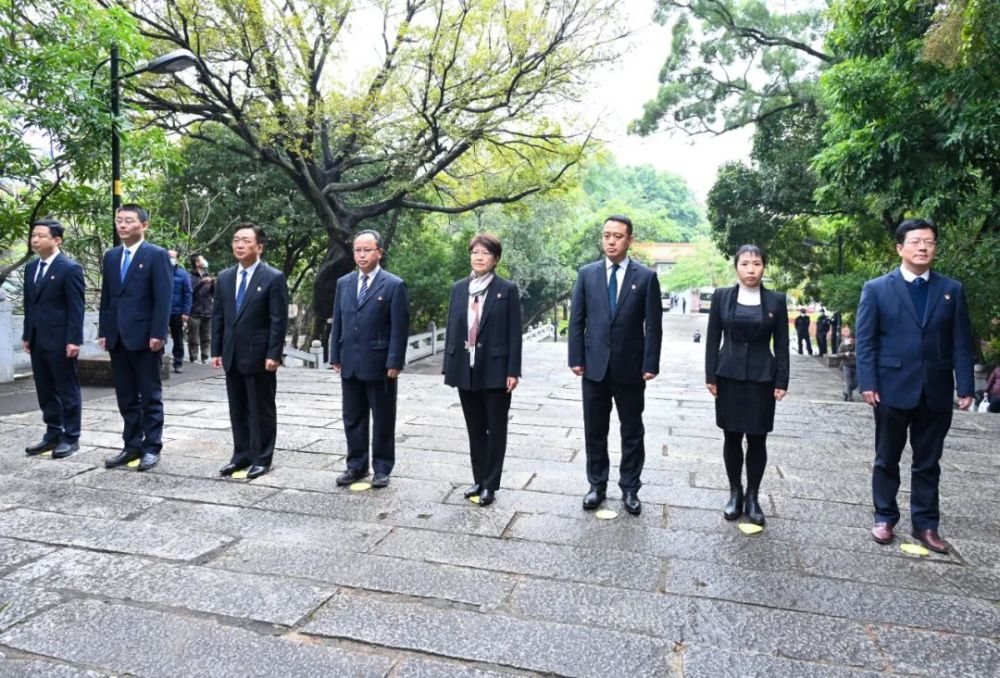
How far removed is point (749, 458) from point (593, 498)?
0.90 meters

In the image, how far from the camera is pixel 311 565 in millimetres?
3156

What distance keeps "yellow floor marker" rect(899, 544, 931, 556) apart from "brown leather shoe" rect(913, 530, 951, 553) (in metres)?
0.04

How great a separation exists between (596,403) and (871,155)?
546 centimetres

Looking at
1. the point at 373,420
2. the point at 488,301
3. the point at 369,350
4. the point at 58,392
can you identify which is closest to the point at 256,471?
the point at 373,420

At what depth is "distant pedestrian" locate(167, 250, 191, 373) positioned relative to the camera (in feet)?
30.1

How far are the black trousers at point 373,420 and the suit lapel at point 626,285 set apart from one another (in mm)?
1526

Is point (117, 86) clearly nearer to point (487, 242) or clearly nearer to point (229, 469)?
point (229, 469)

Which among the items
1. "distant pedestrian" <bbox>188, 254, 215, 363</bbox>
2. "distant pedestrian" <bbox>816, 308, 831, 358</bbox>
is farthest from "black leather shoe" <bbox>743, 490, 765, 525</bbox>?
"distant pedestrian" <bbox>816, 308, 831, 358</bbox>

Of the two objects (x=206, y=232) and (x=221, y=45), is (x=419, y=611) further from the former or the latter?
(x=206, y=232)

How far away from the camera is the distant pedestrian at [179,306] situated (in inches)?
361

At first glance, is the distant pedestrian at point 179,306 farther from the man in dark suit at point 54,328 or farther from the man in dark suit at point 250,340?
the man in dark suit at point 250,340

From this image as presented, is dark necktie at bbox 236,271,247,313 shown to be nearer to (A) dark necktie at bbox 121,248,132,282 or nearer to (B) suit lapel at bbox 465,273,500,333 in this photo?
(A) dark necktie at bbox 121,248,132,282

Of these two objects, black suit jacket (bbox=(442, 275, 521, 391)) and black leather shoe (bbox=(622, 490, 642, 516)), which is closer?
black leather shoe (bbox=(622, 490, 642, 516))

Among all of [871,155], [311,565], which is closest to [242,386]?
[311,565]
